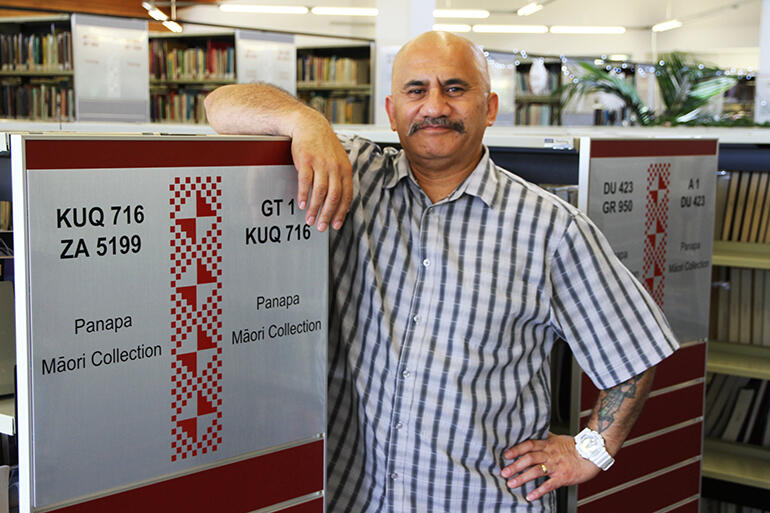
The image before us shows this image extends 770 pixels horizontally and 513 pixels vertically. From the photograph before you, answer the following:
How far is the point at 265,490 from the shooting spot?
4.54ft

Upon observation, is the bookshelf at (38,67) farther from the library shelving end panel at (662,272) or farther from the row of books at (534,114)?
the library shelving end panel at (662,272)

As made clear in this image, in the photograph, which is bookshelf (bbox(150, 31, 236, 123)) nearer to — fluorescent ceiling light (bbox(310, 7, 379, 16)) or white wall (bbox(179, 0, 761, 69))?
white wall (bbox(179, 0, 761, 69))

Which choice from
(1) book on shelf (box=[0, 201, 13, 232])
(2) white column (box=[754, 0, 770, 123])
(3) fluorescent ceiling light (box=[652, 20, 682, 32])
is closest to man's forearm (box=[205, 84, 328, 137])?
(1) book on shelf (box=[0, 201, 13, 232])

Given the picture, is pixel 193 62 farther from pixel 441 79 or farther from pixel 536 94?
pixel 441 79

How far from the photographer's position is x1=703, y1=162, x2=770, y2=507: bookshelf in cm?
289

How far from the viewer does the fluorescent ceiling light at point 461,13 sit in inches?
587

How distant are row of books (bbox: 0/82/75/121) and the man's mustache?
742 centimetres

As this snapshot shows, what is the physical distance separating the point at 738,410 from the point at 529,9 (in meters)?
12.3

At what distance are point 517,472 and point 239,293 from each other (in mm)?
662

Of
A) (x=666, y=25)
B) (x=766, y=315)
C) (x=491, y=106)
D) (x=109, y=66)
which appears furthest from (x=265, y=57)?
(x=666, y=25)

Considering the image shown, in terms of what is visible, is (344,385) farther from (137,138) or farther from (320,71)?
(320,71)

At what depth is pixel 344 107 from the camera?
9.55m

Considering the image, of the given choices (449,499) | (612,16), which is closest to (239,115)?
(449,499)

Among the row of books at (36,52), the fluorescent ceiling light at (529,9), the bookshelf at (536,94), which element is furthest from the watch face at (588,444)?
the fluorescent ceiling light at (529,9)
